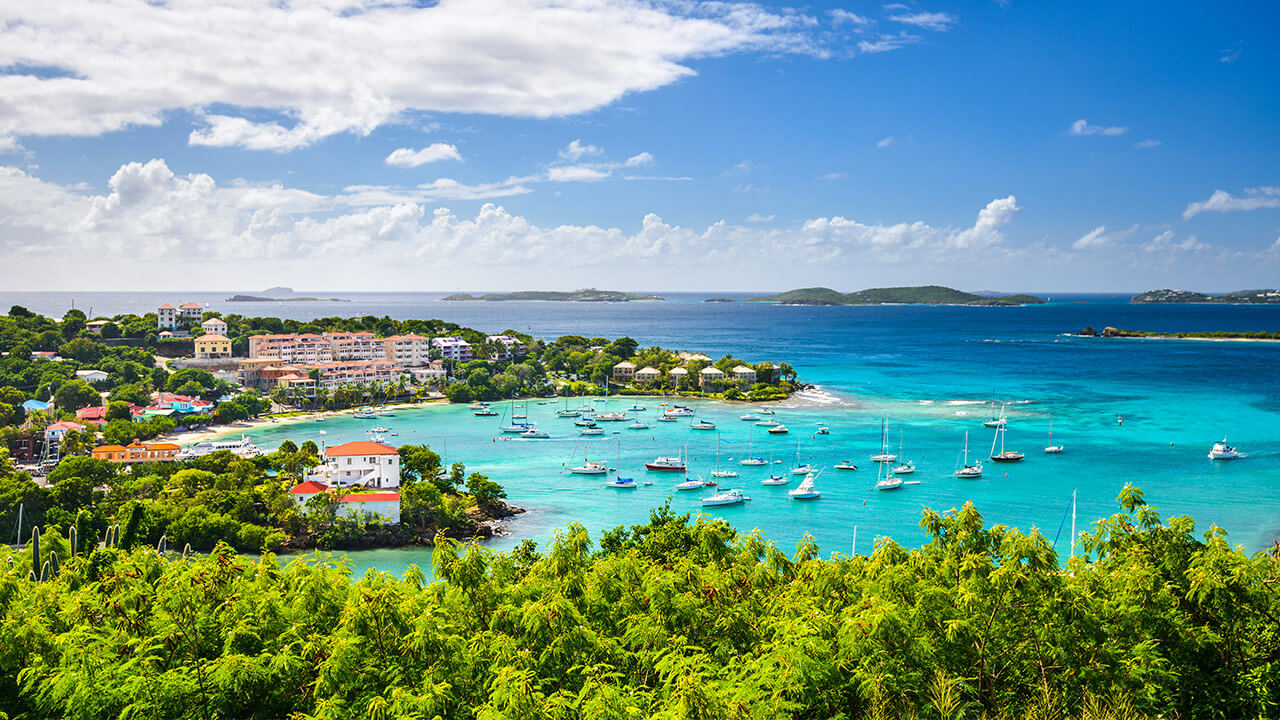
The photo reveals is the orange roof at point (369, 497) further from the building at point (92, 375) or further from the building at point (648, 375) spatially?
the building at point (648, 375)

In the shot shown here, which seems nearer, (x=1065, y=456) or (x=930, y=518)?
(x=930, y=518)

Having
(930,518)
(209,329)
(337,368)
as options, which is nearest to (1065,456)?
(930,518)

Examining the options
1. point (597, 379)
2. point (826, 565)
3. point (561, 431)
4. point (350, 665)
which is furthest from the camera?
point (597, 379)

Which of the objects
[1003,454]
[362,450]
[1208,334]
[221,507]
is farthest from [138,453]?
[1208,334]

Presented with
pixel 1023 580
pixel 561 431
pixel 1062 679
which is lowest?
pixel 561 431

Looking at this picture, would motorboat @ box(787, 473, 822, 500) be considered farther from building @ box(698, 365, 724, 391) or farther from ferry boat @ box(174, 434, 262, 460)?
building @ box(698, 365, 724, 391)

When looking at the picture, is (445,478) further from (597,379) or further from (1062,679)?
(597,379)

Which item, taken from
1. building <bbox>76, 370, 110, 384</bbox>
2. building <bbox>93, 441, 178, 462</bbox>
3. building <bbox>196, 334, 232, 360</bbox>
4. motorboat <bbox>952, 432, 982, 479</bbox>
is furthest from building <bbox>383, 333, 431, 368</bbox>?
motorboat <bbox>952, 432, 982, 479</bbox>
